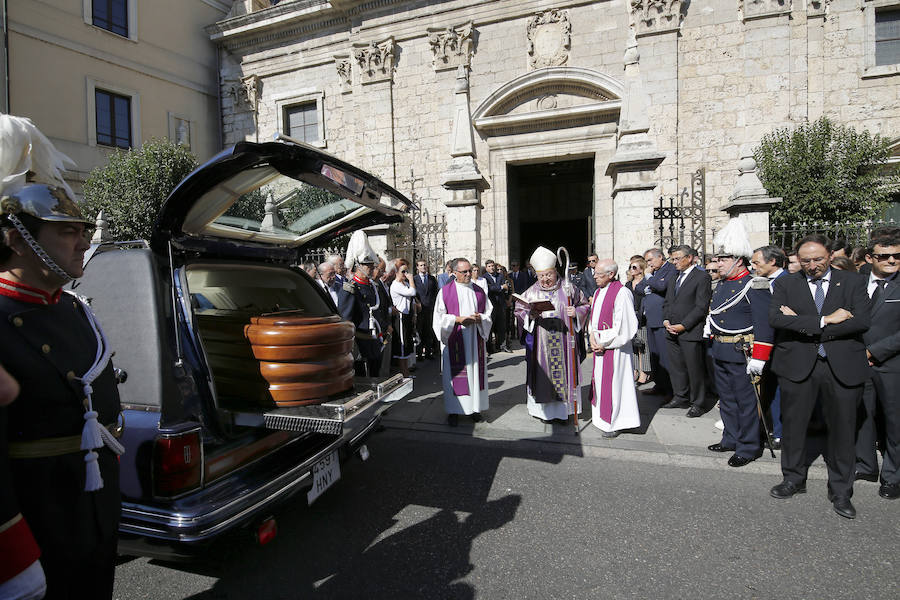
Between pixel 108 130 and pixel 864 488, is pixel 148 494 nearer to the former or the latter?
pixel 864 488

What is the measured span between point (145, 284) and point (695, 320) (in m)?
5.54

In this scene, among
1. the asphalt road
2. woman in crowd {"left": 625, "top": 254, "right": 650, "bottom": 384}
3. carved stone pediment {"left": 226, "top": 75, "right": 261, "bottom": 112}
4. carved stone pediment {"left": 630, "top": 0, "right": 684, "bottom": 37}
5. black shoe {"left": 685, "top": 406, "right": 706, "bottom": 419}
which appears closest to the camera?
the asphalt road

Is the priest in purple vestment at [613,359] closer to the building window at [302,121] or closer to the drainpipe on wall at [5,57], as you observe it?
the building window at [302,121]

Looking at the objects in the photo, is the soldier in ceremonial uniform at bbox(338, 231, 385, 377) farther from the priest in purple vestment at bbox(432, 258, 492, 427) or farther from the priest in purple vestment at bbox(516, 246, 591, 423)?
the priest in purple vestment at bbox(516, 246, 591, 423)

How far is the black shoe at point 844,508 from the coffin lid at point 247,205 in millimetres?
3871

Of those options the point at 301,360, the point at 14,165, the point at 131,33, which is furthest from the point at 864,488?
the point at 131,33

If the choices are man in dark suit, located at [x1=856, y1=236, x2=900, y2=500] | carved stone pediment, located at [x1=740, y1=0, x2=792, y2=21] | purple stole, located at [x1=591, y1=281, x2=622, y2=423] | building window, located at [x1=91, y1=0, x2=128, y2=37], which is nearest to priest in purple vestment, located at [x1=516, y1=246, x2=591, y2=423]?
purple stole, located at [x1=591, y1=281, x2=622, y2=423]

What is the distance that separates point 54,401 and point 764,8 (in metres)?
16.1

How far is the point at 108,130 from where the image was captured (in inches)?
666

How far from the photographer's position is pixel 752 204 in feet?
28.5

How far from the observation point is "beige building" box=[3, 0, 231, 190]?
48.2ft

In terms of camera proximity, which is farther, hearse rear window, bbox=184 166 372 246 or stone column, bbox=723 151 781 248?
stone column, bbox=723 151 781 248

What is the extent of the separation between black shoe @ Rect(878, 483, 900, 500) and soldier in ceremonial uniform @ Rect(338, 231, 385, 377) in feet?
16.8

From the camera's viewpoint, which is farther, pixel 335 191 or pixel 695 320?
pixel 695 320
